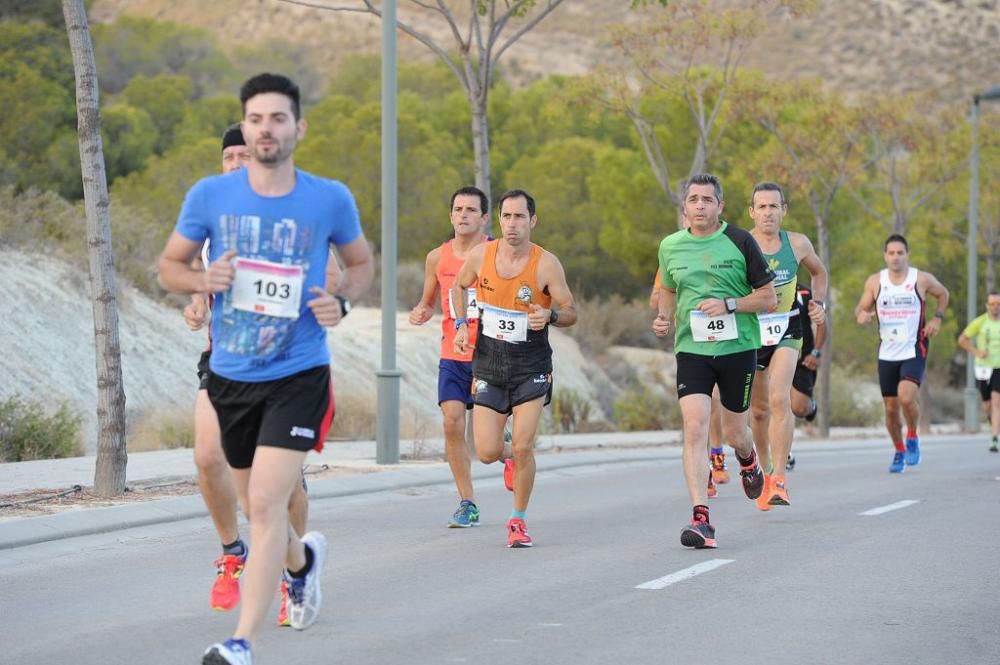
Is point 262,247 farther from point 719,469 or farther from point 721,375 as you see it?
point 719,469

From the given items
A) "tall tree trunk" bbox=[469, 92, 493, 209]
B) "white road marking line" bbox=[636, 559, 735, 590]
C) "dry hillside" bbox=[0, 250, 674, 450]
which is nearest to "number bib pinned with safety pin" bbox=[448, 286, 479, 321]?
"white road marking line" bbox=[636, 559, 735, 590]

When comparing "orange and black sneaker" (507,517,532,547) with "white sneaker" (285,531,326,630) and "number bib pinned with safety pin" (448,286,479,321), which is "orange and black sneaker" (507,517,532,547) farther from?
"white sneaker" (285,531,326,630)

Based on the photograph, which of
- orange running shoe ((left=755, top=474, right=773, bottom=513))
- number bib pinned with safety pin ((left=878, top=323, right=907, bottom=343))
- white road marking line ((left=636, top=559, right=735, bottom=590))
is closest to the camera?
white road marking line ((left=636, top=559, right=735, bottom=590))

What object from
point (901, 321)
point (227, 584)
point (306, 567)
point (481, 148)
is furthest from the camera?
point (481, 148)

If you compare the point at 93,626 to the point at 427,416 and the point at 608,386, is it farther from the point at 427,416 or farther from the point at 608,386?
the point at 608,386

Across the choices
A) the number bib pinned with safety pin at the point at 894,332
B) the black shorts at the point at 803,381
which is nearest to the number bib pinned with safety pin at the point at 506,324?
the black shorts at the point at 803,381

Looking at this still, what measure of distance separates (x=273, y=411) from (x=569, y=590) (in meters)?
2.87

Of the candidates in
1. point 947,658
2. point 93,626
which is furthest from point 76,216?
point 947,658

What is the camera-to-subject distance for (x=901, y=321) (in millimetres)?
17922

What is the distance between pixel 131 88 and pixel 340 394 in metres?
35.8

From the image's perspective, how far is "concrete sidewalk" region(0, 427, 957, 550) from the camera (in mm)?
11773

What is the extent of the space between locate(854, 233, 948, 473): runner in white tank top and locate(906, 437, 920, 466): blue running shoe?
598mm

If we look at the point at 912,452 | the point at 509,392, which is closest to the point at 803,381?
the point at 912,452

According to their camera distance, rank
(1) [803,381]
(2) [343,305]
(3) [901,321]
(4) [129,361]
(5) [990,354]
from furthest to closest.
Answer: (4) [129,361], (5) [990,354], (3) [901,321], (1) [803,381], (2) [343,305]
